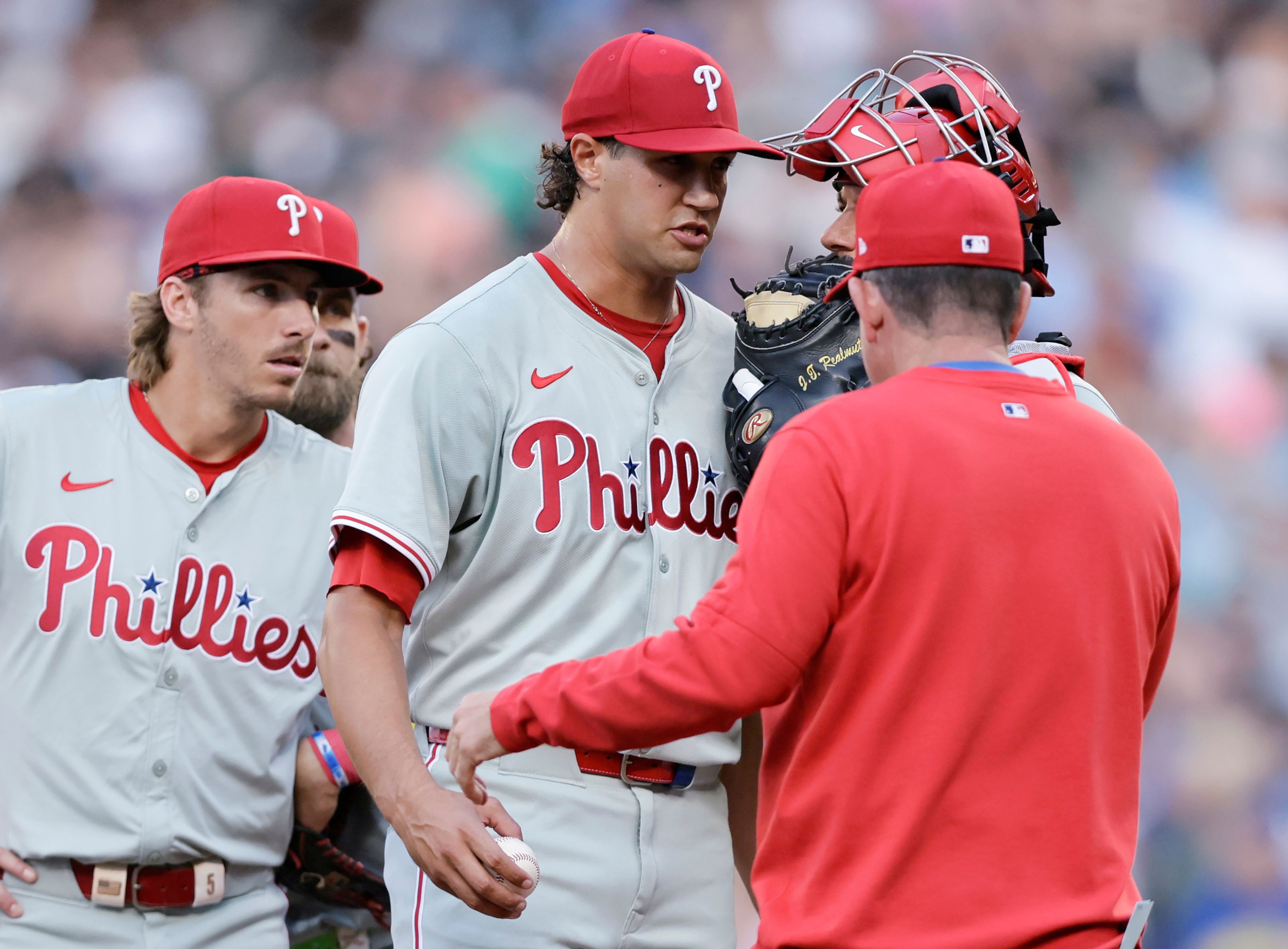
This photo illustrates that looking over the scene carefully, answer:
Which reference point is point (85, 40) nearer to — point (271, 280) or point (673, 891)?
point (271, 280)

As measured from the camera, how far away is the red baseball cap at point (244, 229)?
9.53ft

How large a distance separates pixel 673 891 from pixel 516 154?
14.9 feet

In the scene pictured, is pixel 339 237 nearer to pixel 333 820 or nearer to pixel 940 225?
pixel 333 820

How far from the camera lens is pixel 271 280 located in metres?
2.96

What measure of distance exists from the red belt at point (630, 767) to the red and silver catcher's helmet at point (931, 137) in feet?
3.32

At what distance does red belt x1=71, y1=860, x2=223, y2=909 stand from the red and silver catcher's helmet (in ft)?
5.99

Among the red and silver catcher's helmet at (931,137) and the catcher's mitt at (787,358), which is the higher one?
the red and silver catcher's helmet at (931,137)

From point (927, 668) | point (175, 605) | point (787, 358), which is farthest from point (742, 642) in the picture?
point (175, 605)

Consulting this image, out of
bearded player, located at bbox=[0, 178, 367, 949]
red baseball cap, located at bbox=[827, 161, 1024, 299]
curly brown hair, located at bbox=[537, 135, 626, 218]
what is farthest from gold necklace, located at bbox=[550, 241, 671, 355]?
bearded player, located at bbox=[0, 178, 367, 949]

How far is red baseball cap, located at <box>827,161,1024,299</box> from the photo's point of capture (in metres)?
1.69

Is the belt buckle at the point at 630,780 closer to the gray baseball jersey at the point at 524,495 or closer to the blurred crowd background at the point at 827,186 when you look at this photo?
the gray baseball jersey at the point at 524,495

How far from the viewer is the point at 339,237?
9.98 ft

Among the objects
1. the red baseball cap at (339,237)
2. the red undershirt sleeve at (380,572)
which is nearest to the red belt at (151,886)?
the red undershirt sleeve at (380,572)

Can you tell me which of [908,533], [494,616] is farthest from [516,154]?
[908,533]
